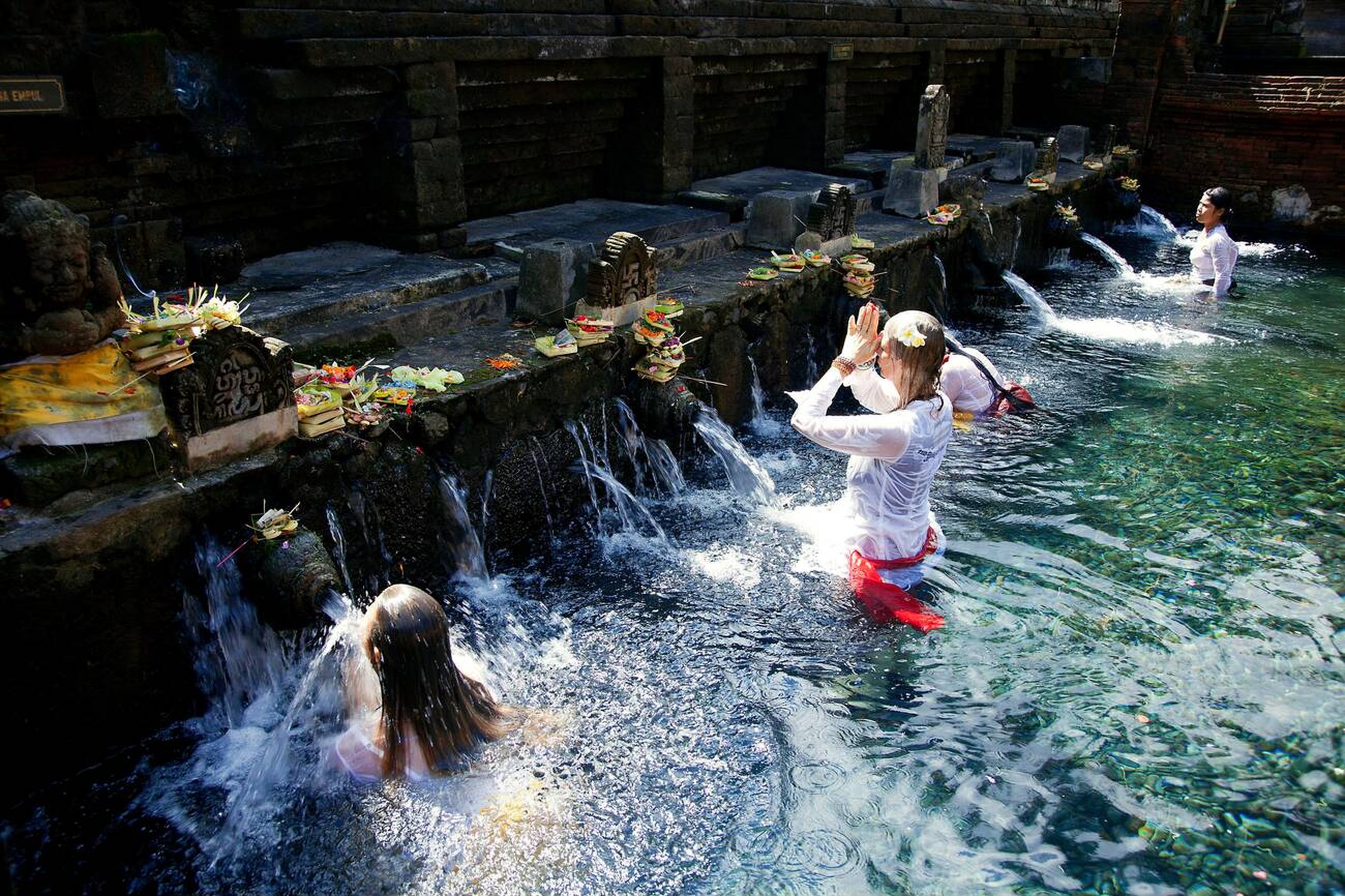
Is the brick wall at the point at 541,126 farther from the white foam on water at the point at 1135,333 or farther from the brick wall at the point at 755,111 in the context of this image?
the white foam on water at the point at 1135,333

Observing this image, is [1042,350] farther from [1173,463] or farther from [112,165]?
[112,165]

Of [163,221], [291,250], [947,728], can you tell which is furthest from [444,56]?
[947,728]

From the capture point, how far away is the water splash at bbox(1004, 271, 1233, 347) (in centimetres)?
1010

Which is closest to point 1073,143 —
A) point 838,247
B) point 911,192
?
point 911,192

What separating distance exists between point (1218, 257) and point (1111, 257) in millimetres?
2434

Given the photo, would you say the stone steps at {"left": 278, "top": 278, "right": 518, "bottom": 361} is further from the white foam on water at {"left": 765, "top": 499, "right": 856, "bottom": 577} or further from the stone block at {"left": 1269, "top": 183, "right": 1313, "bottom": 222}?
the stone block at {"left": 1269, "top": 183, "right": 1313, "bottom": 222}

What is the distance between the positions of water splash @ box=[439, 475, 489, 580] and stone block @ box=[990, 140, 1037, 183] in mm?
11787

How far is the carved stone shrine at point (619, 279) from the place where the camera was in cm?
635

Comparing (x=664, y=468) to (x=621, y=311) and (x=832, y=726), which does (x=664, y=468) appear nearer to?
(x=621, y=311)

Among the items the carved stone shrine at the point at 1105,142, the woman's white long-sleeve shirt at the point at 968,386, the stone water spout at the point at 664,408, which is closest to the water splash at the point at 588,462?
the stone water spout at the point at 664,408

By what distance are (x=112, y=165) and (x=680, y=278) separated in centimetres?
425

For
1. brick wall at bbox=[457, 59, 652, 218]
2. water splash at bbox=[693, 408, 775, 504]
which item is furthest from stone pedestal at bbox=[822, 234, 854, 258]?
water splash at bbox=[693, 408, 775, 504]

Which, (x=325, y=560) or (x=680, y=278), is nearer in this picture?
(x=325, y=560)

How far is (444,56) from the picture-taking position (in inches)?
285
